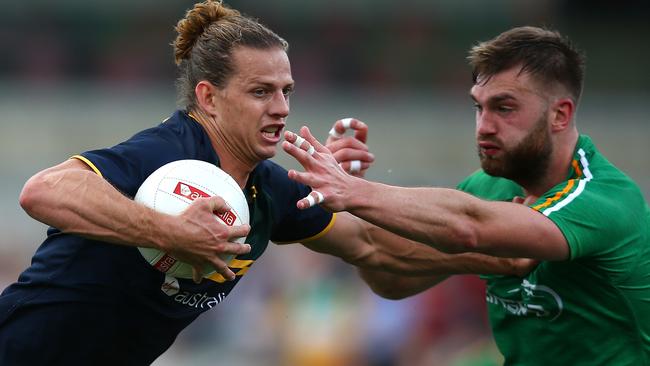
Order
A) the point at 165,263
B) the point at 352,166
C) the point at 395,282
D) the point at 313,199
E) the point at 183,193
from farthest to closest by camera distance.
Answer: the point at 395,282 → the point at 352,166 → the point at 165,263 → the point at 183,193 → the point at 313,199

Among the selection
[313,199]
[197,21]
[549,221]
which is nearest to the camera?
[313,199]

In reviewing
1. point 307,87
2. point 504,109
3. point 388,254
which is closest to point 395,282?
point 388,254

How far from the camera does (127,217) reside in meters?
5.02

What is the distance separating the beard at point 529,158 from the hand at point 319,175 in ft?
4.46

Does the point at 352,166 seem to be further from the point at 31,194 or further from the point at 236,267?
the point at 31,194

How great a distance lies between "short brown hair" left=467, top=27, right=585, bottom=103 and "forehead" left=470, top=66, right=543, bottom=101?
0.03m

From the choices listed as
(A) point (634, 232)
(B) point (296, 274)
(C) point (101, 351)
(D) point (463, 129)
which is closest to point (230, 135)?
(C) point (101, 351)

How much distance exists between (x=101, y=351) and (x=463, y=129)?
10987 mm

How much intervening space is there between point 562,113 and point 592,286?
38.3 inches

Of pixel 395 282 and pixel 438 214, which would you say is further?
pixel 395 282

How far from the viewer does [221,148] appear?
5.89 m

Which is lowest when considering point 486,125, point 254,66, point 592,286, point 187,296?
point 187,296

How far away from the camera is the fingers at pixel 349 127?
Answer: 264 inches

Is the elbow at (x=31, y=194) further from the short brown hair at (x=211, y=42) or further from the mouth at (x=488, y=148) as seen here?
the mouth at (x=488, y=148)
